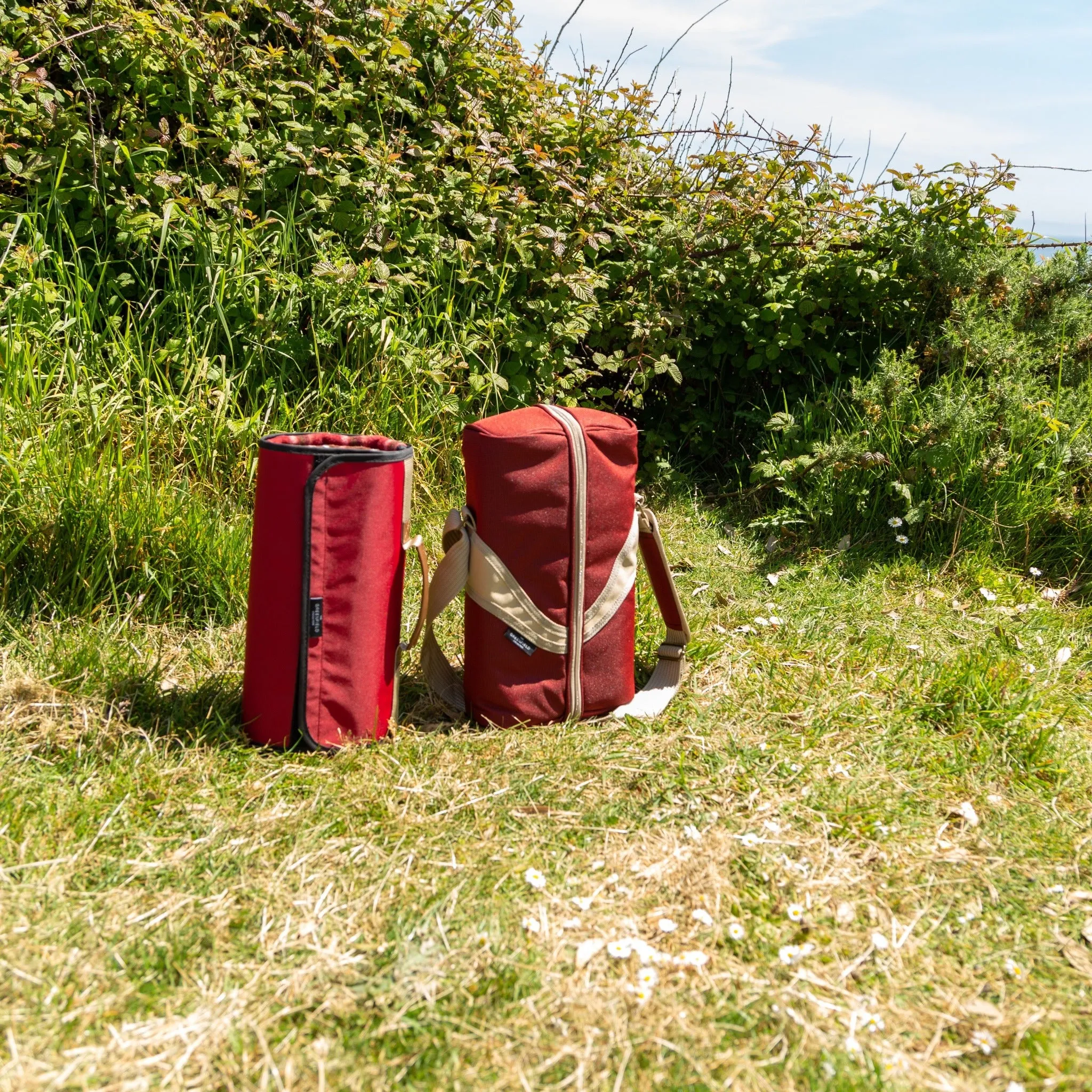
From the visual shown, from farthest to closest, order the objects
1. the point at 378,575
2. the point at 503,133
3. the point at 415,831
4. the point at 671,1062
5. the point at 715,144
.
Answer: the point at 715,144
the point at 503,133
the point at 378,575
the point at 415,831
the point at 671,1062

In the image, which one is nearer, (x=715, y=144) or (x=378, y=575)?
(x=378, y=575)

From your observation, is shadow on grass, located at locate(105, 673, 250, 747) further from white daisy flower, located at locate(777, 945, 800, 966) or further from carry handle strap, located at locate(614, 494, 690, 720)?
white daisy flower, located at locate(777, 945, 800, 966)

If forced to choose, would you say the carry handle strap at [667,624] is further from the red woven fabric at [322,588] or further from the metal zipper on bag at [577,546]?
the red woven fabric at [322,588]

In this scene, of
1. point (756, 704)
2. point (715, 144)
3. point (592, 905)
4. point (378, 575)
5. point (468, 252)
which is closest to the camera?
point (592, 905)

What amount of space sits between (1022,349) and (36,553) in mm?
3802

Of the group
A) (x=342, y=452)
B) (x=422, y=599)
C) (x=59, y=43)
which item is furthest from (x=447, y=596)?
(x=59, y=43)

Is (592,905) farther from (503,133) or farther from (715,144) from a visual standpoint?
(715,144)

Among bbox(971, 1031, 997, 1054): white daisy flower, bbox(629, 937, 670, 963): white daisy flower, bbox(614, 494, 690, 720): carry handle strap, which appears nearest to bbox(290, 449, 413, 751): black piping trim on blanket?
bbox(614, 494, 690, 720): carry handle strap

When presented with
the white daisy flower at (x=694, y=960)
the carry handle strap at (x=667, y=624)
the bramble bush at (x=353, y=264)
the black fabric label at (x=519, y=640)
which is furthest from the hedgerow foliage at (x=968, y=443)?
the white daisy flower at (x=694, y=960)

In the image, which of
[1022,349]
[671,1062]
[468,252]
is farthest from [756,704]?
[1022,349]

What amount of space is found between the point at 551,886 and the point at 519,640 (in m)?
0.70

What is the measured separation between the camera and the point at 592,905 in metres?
1.92

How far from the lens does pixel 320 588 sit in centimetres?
231

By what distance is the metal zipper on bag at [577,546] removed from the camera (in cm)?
246
